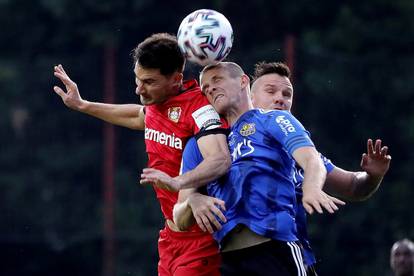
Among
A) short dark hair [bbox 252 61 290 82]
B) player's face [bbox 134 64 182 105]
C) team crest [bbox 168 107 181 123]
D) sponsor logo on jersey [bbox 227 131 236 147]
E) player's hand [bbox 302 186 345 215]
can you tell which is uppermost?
short dark hair [bbox 252 61 290 82]

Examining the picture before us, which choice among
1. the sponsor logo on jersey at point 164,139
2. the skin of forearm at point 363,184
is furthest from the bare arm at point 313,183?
the skin of forearm at point 363,184

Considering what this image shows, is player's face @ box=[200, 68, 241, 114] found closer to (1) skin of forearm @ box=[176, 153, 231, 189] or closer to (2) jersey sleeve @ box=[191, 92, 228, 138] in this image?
(2) jersey sleeve @ box=[191, 92, 228, 138]

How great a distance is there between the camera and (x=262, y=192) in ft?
18.8

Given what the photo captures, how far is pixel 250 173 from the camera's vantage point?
577cm

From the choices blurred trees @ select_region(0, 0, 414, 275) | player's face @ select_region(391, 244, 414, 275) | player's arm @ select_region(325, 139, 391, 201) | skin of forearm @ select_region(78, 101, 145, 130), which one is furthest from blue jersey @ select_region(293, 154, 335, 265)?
blurred trees @ select_region(0, 0, 414, 275)

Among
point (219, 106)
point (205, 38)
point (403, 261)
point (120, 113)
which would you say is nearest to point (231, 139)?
point (219, 106)

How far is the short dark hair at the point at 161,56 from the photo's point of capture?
6344mm

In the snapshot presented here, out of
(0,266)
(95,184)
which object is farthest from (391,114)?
(0,266)

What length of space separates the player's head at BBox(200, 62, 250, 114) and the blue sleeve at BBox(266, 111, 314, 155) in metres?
0.28

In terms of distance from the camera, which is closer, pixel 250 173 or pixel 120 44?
pixel 250 173

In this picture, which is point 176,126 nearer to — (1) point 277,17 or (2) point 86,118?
(2) point 86,118

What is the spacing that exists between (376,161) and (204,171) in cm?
115

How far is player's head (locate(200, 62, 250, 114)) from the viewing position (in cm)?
606

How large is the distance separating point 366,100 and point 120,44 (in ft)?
19.6
